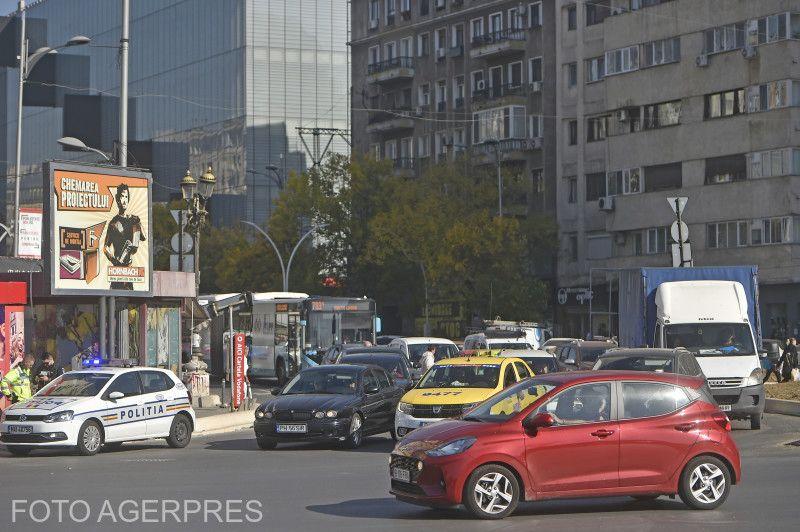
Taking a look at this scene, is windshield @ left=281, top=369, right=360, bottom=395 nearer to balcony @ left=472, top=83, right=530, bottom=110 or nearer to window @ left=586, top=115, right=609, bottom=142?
window @ left=586, top=115, right=609, bottom=142

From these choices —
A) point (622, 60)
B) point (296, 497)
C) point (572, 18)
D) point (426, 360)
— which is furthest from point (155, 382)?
point (572, 18)

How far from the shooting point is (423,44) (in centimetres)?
8950

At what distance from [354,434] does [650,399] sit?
10.9 metres

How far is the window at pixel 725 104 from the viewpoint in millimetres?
65375

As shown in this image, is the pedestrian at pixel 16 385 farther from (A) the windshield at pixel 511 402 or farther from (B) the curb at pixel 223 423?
(A) the windshield at pixel 511 402

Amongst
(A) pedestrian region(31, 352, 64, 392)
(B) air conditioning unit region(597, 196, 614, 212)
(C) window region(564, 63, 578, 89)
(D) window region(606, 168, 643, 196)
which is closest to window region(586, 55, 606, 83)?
(C) window region(564, 63, 578, 89)

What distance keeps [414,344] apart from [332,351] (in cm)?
314

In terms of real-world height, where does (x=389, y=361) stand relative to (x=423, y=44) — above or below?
below

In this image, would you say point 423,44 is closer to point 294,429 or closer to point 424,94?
point 424,94

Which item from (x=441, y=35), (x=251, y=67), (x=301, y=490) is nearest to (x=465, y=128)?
(x=441, y=35)

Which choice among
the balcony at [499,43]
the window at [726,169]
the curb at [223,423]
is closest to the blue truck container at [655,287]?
the curb at [223,423]

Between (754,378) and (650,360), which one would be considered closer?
(650,360)

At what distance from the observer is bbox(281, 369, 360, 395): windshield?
26.5m

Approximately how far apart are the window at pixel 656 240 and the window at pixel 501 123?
11.7m
